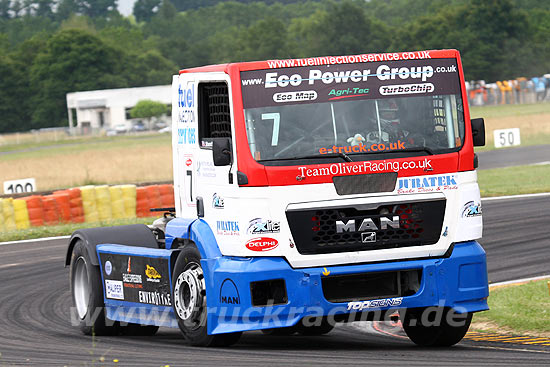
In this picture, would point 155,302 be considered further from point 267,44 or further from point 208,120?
point 267,44

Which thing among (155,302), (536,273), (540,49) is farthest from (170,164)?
(540,49)

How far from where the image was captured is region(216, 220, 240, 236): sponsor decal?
8609 millimetres

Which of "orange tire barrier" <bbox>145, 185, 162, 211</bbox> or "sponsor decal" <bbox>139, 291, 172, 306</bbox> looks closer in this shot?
"sponsor decal" <bbox>139, 291, 172, 306</bbox>

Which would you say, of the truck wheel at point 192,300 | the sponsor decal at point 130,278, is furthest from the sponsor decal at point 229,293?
the sponsor decal at point 130,278

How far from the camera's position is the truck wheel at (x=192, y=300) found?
9.11 metres

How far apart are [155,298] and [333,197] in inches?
97.5

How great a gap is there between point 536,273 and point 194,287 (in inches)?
269

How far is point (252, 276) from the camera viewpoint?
8.54 meters

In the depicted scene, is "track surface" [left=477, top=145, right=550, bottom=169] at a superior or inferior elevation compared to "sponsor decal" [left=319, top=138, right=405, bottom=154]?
inferior

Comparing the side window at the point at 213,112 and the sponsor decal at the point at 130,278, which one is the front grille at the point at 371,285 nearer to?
the side window at the point at 213,112

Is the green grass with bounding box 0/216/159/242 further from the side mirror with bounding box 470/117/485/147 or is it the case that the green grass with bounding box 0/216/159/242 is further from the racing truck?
the side mirror with bounding box 470/117/485/147

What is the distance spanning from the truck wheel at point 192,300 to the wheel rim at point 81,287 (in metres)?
2.26

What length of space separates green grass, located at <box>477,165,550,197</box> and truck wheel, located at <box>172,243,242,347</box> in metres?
17.2

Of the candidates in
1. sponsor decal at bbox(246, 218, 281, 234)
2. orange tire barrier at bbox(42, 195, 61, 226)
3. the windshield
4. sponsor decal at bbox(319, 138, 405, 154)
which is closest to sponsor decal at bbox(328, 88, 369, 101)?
the windshield
